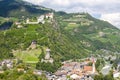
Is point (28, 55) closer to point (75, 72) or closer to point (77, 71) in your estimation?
point (77, 71)

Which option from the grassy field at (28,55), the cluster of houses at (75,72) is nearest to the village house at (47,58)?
the grassy field at (28,55)

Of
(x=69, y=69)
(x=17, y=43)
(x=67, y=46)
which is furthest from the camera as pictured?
(x=67, y=46)

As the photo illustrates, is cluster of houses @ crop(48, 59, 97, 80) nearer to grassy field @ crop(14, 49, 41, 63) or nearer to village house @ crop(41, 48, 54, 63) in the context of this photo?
village house @ crop(41, 48, 54, 63)

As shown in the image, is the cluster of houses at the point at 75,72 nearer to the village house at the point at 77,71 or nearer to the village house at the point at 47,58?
the village house at the point at 77,71

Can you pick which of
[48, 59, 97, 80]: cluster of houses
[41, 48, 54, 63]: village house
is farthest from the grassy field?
[48, 59, 97, 80]: cluster of houses

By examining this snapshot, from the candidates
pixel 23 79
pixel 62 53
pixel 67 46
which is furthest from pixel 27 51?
pixel 23 79

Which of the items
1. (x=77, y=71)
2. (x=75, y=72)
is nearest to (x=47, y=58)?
(x=77, y=71)

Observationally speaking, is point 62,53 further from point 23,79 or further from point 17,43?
point 23,79

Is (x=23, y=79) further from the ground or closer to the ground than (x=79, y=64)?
further from the ground
